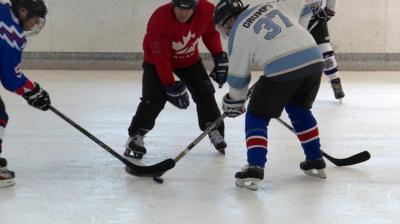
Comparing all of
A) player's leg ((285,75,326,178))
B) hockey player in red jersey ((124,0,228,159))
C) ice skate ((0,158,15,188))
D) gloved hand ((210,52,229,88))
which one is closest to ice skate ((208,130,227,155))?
hockey player in red jersey ((124,0,228,159))

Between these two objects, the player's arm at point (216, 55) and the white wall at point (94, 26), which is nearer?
the player's arm at point (216, 55)

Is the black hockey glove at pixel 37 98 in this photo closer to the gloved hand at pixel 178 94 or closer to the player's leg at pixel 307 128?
the gloved hand at pixel 178 94

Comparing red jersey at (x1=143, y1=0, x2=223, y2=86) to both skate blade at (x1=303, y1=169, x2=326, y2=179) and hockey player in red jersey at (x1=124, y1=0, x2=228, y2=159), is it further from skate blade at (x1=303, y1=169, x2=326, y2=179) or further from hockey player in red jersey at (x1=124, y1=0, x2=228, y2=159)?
skate blade at (x1=303, y1=169, x2=326, y2=179)

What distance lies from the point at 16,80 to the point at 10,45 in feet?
0.45

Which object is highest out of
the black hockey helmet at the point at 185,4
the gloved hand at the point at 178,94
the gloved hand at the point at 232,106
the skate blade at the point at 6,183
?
the black hockey helmet at the point at 185,4

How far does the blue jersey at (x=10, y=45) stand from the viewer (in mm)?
2436

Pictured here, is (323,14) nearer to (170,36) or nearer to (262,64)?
(170,36)

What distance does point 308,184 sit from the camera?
2.56 m

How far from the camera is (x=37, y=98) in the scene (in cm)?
256

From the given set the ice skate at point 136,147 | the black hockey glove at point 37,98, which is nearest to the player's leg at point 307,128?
the ice skate at point 136,147

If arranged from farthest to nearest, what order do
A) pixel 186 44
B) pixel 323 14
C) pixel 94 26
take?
pixel 94 26 → pixel 323 14 → pixel 186 44

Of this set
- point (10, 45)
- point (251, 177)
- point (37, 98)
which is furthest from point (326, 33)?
point (10, 45)

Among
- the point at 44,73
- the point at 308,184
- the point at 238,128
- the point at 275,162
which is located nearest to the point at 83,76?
the point at 44,73

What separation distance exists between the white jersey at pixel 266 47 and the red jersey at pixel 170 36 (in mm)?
442
